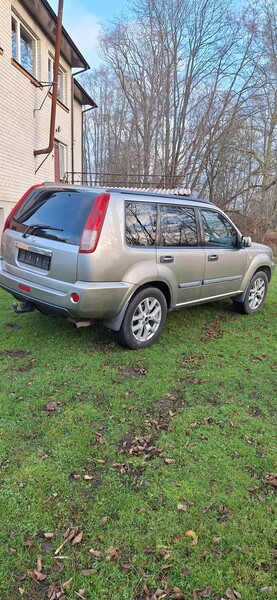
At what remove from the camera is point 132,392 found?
11.4ft

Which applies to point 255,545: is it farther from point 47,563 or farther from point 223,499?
point 47,563

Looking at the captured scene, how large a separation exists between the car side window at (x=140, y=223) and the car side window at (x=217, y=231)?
3.60 feet

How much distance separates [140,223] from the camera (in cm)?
419

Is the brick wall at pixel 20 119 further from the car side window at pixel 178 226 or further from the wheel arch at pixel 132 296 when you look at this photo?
the wheel arch at pixel 132 296

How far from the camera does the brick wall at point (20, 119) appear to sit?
892 centimetres

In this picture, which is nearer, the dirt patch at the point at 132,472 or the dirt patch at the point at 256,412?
the dirt patch at the point at 132,472

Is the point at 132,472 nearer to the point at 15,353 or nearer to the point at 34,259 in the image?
the point at 15,353

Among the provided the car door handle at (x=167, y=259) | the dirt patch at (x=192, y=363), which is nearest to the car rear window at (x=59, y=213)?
the car door handle at (x=167, y=259)

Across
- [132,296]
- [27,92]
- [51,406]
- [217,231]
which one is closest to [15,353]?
[51,406]

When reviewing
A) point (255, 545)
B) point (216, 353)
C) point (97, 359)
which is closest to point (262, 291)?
point (216, 353)

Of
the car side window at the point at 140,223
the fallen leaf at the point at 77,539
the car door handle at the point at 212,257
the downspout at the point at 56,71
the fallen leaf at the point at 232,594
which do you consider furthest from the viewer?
the downspout at the point at 56,71

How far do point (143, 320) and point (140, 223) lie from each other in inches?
42.9

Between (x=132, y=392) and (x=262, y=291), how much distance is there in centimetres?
387

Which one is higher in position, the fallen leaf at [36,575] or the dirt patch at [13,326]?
the dirt patch at [13,326]
